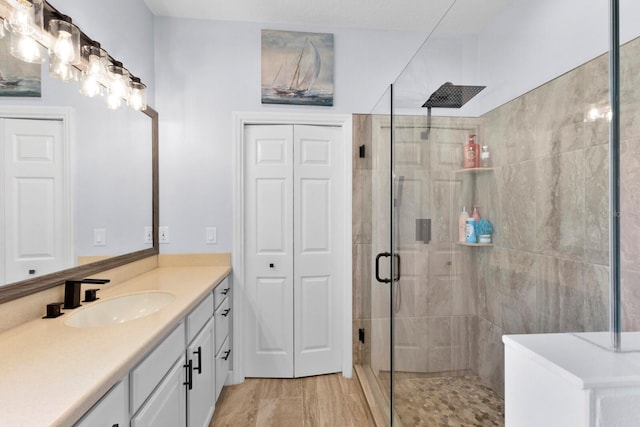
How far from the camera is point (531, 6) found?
894 mm

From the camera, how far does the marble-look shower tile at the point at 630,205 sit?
2.40 ft

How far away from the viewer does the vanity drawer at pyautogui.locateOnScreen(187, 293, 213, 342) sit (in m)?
1.45

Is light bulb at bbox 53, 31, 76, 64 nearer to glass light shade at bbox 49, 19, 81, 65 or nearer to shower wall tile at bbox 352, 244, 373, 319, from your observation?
glass light shade at bbox 49, 19, 81, 65

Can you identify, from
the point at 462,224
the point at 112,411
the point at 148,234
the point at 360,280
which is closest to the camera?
the point at 112,411

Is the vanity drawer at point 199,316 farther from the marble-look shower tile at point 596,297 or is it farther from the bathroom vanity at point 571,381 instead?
the marble-look shower tile at point 596,297

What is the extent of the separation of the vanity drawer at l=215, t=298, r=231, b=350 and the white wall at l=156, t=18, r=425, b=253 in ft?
1.46

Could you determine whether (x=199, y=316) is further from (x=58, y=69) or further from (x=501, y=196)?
(x=501, y=196)

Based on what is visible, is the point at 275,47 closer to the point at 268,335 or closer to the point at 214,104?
the point at 214,104

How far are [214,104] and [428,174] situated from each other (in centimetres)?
176

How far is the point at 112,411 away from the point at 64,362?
7.6 inches

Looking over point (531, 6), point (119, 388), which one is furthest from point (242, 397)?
point (531, 6)

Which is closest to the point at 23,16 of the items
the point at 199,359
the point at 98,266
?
the point at 98,266

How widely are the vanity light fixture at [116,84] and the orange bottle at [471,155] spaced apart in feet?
6.00

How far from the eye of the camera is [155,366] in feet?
3.58
